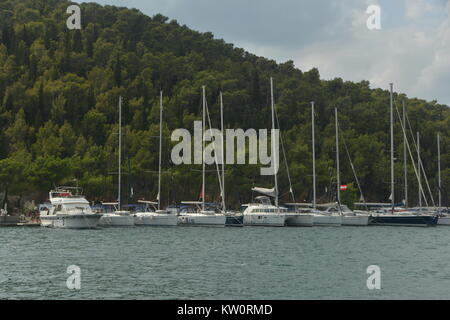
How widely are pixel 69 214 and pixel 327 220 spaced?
34732 mm

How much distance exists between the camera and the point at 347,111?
176m

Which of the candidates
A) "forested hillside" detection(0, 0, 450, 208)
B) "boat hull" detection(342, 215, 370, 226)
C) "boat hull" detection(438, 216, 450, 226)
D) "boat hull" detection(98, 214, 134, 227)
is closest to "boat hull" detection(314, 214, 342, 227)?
"boat hull" detection(342, 215, 370, 226)

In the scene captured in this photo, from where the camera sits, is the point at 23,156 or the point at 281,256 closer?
the point at 281,256

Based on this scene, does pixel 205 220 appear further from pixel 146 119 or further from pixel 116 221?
pixel 146 119

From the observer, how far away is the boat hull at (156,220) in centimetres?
9488

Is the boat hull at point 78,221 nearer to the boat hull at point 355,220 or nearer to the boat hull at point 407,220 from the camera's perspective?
the boat hull at point 355,220

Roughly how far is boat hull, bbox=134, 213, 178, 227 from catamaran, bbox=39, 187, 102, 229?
9.44 m

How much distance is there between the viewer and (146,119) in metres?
148

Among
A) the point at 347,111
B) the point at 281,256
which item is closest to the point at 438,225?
the point at 281,256

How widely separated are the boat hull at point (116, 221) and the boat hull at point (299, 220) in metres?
20.5

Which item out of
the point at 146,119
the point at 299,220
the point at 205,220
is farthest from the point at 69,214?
the point at 146,119

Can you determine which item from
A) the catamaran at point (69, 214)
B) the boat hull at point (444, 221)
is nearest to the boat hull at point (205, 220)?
the catamaran at point (69, 214)

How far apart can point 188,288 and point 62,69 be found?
140928 mm
